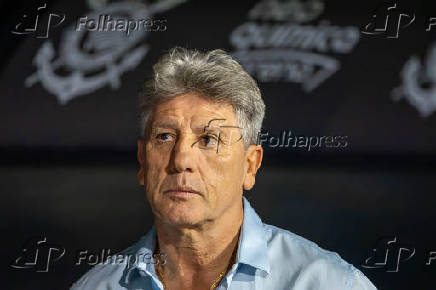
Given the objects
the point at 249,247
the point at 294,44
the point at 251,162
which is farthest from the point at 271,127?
the point at 249,247

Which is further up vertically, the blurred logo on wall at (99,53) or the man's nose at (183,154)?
the blurred logo on wall at (99,53)

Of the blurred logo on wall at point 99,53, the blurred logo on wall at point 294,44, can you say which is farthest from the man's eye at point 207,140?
the blurred logo on wall at point 99,53

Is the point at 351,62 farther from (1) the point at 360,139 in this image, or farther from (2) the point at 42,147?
(2) the point at 42,147

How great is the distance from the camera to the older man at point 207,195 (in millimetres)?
2148

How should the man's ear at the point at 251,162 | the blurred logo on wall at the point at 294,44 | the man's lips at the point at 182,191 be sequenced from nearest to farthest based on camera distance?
the man's lips at the point at 182,191, the man's ear at the point at 251,162, the blurred logo on wall at the point at 294,44

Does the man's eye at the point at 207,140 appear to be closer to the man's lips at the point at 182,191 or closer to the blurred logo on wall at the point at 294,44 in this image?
the man's lips at the point at 182,191

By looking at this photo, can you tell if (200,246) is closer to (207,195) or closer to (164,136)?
(207,195)

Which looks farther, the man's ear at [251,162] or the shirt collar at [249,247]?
the man's ear at [251,162]

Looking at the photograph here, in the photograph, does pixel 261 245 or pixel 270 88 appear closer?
pixel 261 245

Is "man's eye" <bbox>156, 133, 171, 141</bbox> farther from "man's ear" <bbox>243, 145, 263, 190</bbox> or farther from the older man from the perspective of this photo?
"man's ear" <bbox>243, 145, 263, 190</bbox>

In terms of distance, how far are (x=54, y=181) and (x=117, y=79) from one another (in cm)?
58

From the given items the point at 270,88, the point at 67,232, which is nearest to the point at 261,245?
the point at 270,88

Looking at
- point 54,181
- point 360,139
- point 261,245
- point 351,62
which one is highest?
point 351,62

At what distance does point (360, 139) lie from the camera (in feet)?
11.5
